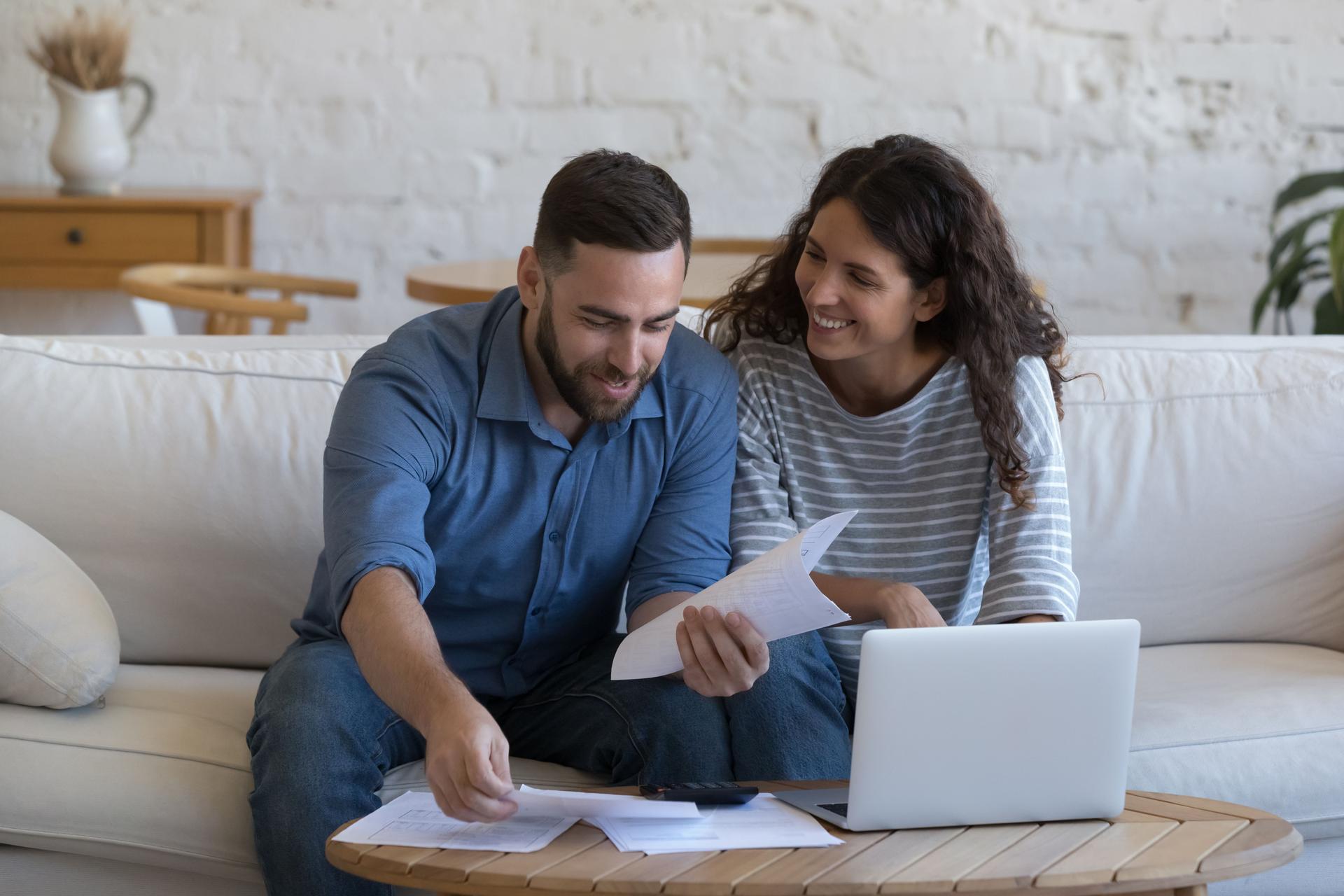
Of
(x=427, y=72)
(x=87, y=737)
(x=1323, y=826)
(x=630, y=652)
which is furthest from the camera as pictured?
(x=427, y=72)

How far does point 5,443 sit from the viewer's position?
1756 millimetres

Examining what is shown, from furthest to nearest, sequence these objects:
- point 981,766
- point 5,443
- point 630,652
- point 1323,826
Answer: point 5,443
point 1323,826
point 630,652
point 981,766

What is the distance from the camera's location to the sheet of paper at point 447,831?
1.05m

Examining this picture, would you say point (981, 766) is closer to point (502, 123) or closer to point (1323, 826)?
point (1323, 826)

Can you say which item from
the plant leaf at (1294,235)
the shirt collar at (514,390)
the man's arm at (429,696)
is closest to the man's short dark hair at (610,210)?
the shirt collar at (514,390)

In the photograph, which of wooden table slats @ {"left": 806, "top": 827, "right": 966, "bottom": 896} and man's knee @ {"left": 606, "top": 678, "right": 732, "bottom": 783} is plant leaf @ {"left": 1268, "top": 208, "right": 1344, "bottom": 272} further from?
wooden table slats @ {"left": 806, "top": 827, "right": 966, "bottom": 896}

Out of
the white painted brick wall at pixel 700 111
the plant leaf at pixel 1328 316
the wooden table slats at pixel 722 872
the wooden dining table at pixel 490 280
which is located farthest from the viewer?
the white painted brick wall at pixel 700 111

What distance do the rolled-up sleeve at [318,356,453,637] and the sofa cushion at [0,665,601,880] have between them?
194mm

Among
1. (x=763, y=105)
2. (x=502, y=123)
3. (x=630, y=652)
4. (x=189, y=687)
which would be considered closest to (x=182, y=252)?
(x=502, y=123)

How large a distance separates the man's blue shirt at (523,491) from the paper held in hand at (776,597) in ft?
0.80

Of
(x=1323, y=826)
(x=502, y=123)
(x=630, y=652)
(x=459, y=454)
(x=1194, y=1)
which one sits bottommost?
(x=1323, y=826)

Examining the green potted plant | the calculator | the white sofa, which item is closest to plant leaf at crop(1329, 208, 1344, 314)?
the green potted plant

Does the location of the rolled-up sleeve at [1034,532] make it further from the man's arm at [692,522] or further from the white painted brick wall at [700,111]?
the white painted brick wall at [700,111]

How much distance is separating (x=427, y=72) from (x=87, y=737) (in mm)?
2224
